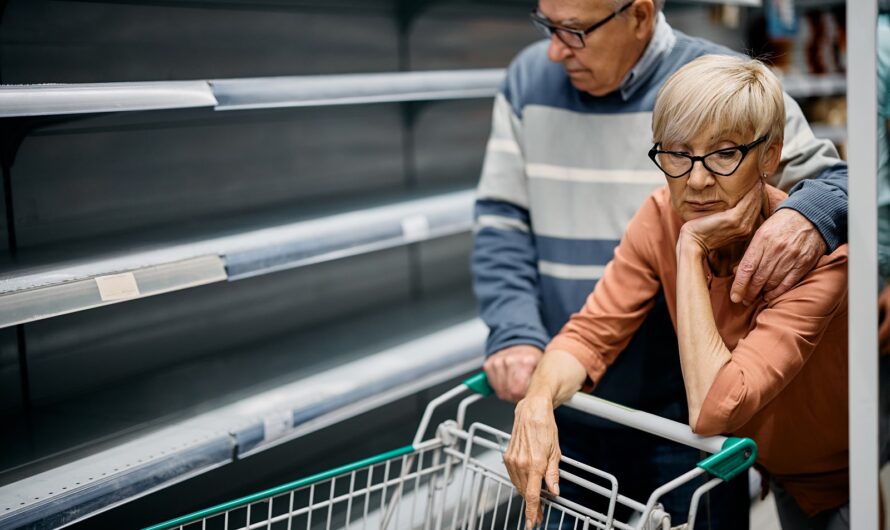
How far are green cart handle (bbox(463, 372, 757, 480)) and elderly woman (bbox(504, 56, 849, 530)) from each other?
3 centimetres

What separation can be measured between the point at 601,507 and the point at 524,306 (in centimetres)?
44

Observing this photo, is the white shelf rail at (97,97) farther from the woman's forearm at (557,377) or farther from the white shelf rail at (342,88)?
the woman's forearm at (557,377)

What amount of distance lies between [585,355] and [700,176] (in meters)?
0.41

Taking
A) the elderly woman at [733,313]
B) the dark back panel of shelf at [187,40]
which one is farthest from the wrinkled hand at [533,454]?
the dark back panel of shelf at [187,40]

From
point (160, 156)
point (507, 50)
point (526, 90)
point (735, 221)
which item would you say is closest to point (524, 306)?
point (526, 90)

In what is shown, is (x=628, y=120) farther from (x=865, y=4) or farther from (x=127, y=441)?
(x=127, y=441)

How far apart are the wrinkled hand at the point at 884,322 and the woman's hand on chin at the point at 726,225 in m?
0.21

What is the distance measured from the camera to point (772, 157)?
1288 millimetres

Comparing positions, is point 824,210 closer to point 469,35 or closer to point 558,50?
point 558,50

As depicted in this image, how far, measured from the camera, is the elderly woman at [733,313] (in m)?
1.24

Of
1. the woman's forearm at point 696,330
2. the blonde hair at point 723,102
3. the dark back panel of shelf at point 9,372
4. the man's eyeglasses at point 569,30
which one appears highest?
the man's eyeglasses at point 569,30

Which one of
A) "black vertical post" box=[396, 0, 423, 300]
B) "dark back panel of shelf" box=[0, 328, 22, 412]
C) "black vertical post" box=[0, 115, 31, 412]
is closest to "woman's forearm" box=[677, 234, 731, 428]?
"black vertical post" box=[0, 115, 31, 412]

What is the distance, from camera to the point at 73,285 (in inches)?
66.5

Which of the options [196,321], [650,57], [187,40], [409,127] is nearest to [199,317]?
[196,321]
